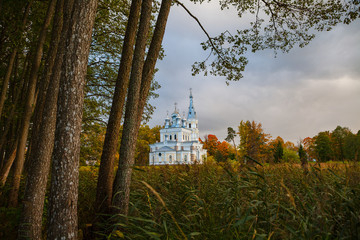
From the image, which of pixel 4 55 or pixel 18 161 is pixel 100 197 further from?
pixel 4 55

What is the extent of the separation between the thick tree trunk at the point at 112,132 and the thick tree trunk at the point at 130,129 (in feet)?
0.82

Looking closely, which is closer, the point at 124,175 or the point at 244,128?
the point at 124,175

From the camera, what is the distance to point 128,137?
14.4 feet

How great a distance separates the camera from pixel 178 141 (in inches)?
A: 2753

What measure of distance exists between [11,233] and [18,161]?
223cm

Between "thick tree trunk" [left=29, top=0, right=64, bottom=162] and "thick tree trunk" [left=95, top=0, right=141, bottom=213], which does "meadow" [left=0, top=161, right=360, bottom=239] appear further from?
"thick tree trunk" [left=29, top=0, right=64, bottom=162]

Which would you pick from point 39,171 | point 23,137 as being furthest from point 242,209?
point 23,137

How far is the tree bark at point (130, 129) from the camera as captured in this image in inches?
163

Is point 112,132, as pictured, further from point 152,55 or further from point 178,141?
point 178,141

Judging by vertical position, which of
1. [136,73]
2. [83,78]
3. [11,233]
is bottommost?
[11,233]

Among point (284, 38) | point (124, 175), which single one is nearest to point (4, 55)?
point (124, 175)

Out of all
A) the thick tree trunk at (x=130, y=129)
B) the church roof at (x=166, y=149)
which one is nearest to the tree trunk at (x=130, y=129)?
the thick tree trunk at (x=130, y=129)

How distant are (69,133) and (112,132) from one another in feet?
5.42

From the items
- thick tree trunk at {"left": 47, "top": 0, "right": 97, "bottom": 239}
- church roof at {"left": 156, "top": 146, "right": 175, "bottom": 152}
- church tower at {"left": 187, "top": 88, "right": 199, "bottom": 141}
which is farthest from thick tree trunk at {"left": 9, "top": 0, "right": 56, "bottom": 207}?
church tower at {"left": 187, "top": 88, "right": 199, "bottom": 141}
